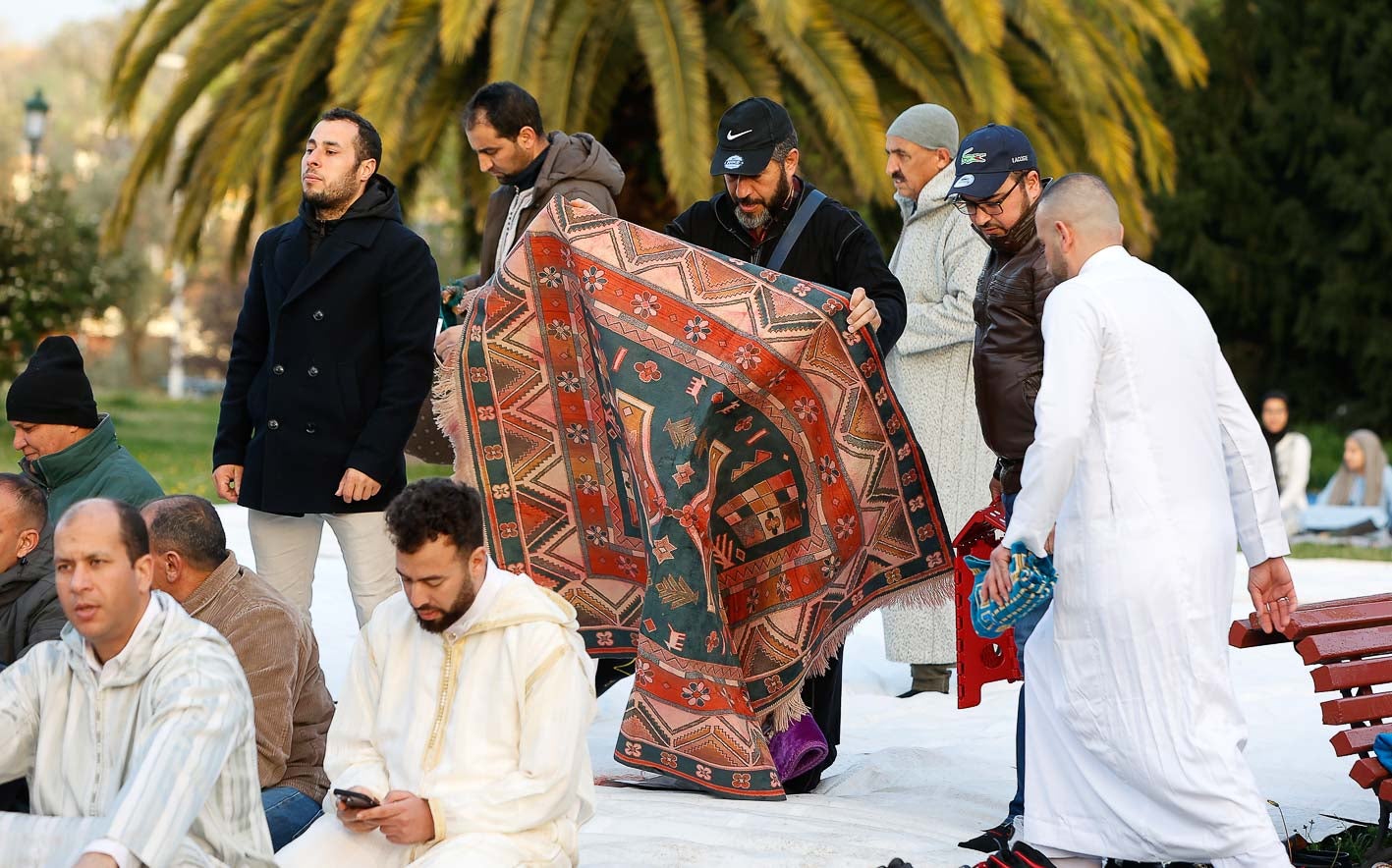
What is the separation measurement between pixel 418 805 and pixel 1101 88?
33.5 ft

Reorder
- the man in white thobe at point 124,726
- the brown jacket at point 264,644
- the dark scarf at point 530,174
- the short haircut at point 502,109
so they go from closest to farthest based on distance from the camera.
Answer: the man in white thobe at point 124,726 < the brown jacket at point 264,644 < the short haircut at point 502,109 < the dark scarf at point 530,174

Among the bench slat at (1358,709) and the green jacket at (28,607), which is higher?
the green jacket at (28,607)

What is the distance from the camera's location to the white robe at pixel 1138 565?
4281 mm

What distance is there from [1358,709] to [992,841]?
3.49 ft

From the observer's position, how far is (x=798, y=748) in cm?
558

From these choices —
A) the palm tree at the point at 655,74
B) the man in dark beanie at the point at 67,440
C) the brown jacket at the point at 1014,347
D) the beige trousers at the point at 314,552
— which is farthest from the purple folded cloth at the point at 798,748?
the palm tree at the point at 655,74

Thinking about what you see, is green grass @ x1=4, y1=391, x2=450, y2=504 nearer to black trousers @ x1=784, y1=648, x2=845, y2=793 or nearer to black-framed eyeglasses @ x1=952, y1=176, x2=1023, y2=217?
black trousers @ x1=784, y1=648, x2=845, y2=793

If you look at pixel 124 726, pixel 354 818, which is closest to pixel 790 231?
pixel 354 818

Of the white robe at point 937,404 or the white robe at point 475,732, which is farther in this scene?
the white robe at point 937,404

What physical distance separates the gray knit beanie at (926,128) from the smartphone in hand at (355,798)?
3.17 m

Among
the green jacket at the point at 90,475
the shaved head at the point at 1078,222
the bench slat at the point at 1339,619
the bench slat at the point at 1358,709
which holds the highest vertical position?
the shaved head at the point at 1078,222

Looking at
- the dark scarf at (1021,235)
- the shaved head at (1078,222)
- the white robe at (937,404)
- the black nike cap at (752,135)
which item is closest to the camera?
the shaved head at (1078,222)

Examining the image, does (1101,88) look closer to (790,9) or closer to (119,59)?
(790,9)

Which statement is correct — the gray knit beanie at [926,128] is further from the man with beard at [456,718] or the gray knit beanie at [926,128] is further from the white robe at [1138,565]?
the man with beard at [456,718]
